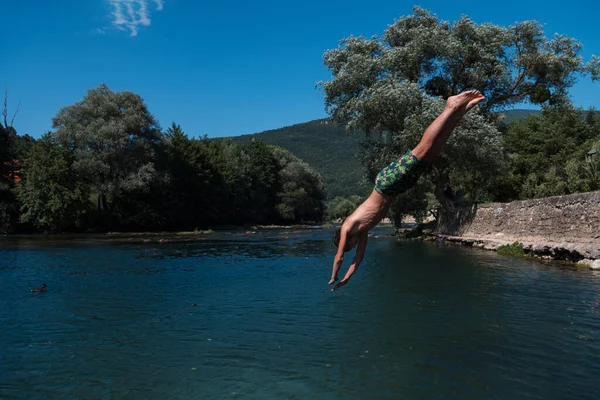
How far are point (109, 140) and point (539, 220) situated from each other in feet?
134

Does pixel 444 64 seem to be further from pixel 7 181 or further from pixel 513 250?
pixel 7 181

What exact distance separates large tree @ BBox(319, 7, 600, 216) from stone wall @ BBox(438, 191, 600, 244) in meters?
3.46

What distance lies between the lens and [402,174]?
573cm

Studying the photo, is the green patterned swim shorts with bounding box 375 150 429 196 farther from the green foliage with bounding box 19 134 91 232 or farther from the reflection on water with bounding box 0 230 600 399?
the green foliage with bounding box 19 134 91 232

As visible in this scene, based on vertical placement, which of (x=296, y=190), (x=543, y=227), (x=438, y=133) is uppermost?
(x=296, y=190)

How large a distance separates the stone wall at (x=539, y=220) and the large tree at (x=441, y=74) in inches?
136

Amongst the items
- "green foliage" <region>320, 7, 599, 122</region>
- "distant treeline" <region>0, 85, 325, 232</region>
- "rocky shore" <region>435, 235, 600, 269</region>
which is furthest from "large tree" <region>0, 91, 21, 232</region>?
"rocky shore" <region>435, 235, 600, 269</region>

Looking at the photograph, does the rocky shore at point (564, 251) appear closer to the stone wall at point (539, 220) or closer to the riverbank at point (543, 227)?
the riverbank at point (543, 227)

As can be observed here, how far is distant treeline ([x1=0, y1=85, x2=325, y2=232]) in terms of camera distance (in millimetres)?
46375

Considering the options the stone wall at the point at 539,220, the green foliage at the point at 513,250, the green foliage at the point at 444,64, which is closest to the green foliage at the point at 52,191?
the green foliage at the point at 444,64

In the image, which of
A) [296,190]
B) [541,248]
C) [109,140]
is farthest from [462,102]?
[296,190]

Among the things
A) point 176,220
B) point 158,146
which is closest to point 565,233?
point 158,146

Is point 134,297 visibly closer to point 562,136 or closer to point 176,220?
Answer: point 562,136

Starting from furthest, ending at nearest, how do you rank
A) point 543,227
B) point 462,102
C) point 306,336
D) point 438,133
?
point 543,227, point 306,336, point 462,102, point 438,133
